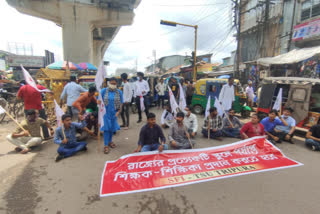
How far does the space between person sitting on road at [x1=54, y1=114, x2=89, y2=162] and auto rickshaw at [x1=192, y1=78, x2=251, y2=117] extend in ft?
19.9

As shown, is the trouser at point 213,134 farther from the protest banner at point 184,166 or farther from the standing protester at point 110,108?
the standing protester at point 110,108

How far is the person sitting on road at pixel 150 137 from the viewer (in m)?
3.69

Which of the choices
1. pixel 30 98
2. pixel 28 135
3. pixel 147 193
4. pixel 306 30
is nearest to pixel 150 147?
pixel 147 193

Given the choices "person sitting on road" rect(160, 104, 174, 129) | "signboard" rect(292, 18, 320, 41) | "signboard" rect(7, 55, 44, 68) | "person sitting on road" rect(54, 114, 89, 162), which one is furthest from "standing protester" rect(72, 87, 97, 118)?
"signboard" rect(7, 55, 44, 68)

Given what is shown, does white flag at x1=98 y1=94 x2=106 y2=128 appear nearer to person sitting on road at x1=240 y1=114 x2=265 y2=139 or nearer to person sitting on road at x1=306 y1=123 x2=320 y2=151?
person sitting on road at x1=240 y1=114 x2=265 y2=139

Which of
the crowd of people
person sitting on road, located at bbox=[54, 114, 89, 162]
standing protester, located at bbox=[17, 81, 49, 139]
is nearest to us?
person sitting on road, located at bbox=[54, 114, 89, 162]

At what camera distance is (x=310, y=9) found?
10.8 m

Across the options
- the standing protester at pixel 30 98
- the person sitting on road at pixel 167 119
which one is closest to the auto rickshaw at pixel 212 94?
the person sitting on road at pixel 167 119

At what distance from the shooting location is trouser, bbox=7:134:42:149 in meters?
4.01

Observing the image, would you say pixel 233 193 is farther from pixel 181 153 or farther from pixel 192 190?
pixel 181 153

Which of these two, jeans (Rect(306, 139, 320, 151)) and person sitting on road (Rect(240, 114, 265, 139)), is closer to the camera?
jeans (Rect(306, 139, 320, 151))

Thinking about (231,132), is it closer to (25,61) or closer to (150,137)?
(150,137)

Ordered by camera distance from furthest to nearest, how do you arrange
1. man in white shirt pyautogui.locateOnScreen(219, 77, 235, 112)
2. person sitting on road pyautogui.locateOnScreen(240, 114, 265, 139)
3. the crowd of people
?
man in white shirt pyautogui.locateOnScreen(219, 77, 235, 112) < person sitting on road pyautogui.locateOnScreen(240, 114, 265, 139) < the crowd of people

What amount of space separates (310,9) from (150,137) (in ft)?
46.6
